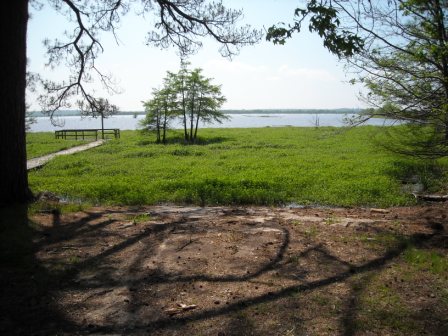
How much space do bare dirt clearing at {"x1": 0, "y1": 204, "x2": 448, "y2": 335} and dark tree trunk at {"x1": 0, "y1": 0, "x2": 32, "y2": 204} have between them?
110 cm

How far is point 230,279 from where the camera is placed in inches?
170

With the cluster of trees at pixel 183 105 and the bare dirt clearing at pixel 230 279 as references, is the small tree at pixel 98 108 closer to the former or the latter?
the bare dirt clearing at pixel 230 279

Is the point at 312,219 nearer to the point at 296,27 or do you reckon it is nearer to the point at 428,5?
the point at 296,27

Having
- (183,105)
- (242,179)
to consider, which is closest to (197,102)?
(183,105)

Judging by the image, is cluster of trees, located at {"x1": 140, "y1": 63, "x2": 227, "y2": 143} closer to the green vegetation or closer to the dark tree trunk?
the green vegetation

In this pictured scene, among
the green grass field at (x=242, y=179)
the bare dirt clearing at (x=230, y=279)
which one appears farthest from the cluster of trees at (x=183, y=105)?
the bare dirt clearing at (x=230, y=279)

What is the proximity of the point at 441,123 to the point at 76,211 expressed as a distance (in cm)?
714

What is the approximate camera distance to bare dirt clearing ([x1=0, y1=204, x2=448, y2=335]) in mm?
3408

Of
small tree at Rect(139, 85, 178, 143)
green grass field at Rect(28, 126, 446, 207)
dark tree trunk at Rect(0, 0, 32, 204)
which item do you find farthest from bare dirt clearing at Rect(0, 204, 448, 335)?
small tree at Rect(139, 85, 178, 143)

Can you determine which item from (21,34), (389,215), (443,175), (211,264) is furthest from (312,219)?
(443,175)

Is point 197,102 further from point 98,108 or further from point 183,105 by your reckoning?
point 98,108

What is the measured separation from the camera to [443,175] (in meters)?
12.8

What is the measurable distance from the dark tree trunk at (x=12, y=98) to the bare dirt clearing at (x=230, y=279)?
110 cm

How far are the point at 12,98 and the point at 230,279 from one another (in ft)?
17.7
